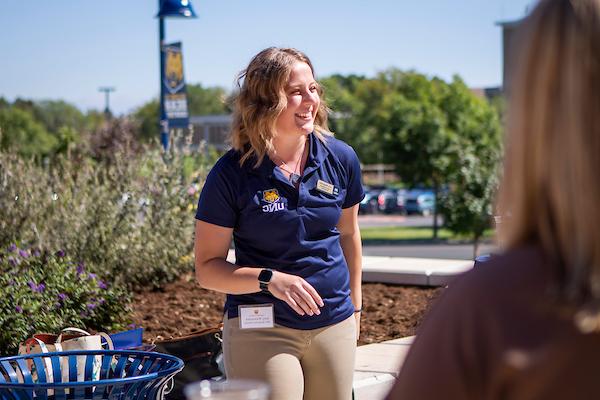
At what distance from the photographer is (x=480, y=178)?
20234 millimetres

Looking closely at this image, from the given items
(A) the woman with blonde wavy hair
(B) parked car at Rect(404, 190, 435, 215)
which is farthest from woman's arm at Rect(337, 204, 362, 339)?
(B) parked car at Rect(404, 190, 435, 215)

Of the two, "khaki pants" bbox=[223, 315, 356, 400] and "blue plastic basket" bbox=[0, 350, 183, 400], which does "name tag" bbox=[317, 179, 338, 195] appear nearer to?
"khaki pants" bbox=[223, 315, 356, 400]

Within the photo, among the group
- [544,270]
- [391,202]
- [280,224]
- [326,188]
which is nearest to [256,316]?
[280,224]

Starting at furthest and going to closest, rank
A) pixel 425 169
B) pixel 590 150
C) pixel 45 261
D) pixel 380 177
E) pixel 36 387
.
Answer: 1. pixel 380 177
2. pixel 425 169
3. pixel 45 261
4. pixel 36 387
5. pixel 590 150

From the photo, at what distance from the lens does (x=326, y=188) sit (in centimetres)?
347

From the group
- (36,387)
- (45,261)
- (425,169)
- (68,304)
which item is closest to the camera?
(36,387)

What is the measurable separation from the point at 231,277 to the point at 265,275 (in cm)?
14

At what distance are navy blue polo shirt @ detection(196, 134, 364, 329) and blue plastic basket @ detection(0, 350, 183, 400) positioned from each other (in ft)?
1.13

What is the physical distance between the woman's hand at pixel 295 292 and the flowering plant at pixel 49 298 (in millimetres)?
3510

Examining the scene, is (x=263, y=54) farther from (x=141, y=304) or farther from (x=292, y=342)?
(x=141, y=304)

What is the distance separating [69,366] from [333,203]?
3.62 ft

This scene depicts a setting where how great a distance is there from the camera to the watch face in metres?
3.21

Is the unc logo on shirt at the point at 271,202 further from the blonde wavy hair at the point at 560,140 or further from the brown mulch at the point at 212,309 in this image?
the brown mulch at the point at 212,309

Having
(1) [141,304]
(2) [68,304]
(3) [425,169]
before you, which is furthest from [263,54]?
(3) [425,169]
